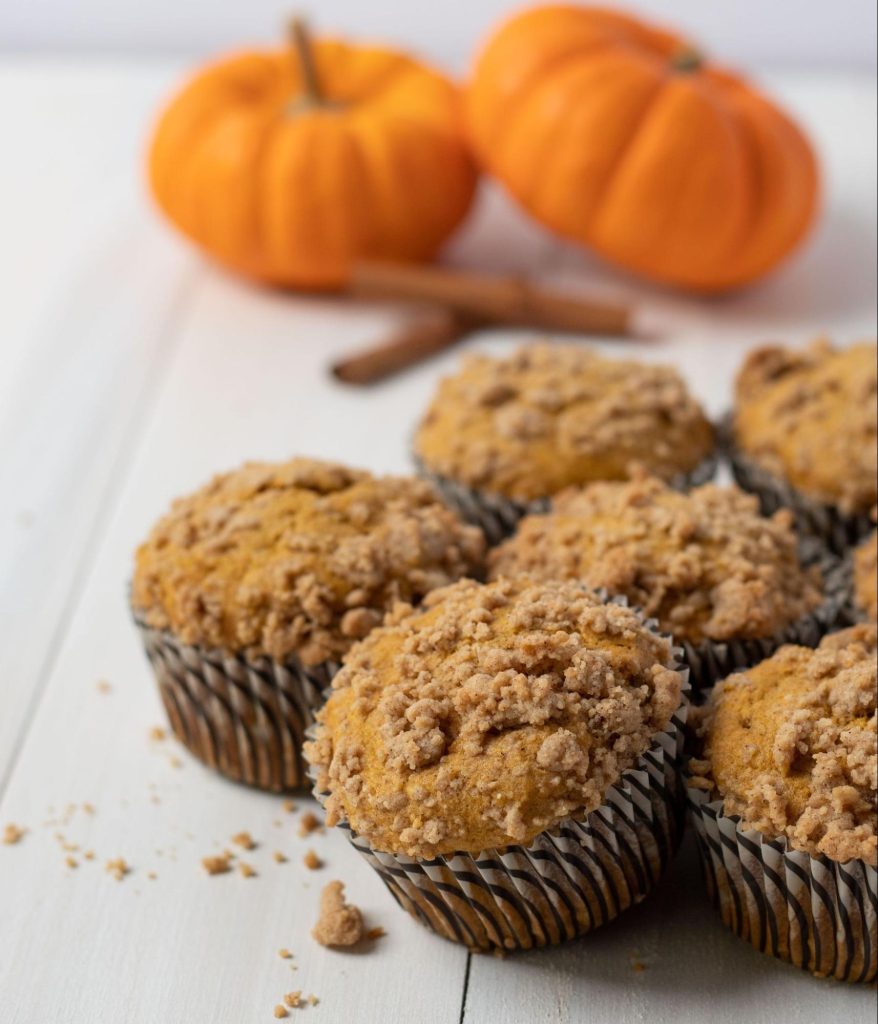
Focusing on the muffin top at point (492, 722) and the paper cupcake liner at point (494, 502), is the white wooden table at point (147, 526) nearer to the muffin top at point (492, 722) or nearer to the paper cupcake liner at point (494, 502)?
the muffin top at point (492, 722)

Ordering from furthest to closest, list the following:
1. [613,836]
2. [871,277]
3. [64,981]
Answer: [871,277]
[64,981]
[613,836]

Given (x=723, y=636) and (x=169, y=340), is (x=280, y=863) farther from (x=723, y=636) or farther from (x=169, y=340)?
(x=169, y=340)

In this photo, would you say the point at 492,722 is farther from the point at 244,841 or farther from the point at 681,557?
the point at 244,841

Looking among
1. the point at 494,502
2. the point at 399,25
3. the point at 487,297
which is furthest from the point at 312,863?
the point at 399,25

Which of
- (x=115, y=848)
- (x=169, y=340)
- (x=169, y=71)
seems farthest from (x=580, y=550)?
(x=169, y=71)

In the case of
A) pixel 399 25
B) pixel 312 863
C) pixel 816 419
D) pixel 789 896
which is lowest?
pixel 399 25

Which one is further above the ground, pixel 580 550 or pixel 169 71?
pixel 580 550
